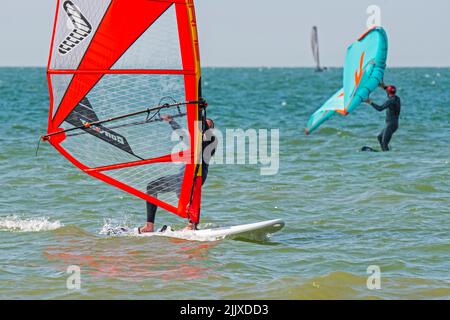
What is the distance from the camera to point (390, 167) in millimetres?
15617

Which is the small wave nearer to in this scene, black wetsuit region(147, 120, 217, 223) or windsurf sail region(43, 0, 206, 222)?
windsurf sail region(43, 0, 206, 222)

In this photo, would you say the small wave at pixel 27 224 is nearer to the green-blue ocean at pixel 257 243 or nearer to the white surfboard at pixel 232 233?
the green-blue ocean at pixel 257 243

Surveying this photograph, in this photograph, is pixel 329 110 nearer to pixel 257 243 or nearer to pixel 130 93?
pixel 257 243

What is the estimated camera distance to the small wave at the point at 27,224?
10273 millimetres

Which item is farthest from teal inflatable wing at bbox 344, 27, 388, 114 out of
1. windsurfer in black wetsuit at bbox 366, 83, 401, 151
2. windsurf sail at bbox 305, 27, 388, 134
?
windsurfer in black wetsuit at bbox 366, 83, 401, 151

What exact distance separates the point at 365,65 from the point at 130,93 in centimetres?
717

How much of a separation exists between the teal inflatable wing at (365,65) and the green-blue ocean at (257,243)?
55.7 inches

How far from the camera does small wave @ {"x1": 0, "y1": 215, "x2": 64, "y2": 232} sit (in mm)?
10273

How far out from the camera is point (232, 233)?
31.3ft

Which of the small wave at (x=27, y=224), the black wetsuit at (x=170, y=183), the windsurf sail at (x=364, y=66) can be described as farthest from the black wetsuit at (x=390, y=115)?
the small wave at (x=27, y=224)

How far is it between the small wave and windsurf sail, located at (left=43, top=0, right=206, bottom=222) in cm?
142

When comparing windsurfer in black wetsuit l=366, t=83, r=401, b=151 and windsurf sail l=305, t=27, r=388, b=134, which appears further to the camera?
windsurfer in black wetsuit l=366, t=83, r=401, b=151

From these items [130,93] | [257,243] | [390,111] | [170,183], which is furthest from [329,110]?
[130,93]
